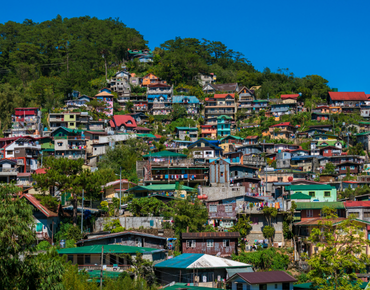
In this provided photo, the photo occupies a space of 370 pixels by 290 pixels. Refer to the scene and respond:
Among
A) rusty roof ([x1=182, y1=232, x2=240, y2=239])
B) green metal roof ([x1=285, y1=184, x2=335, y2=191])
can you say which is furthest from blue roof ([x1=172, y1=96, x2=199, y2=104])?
rusty roof ([x1=182, y1=232, x2=240, y2=239])

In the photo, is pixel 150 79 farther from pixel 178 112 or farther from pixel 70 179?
pixel 70 179

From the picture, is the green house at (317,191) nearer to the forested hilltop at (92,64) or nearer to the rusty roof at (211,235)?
the rusty roof at (211,235)

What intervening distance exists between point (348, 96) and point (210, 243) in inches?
2102

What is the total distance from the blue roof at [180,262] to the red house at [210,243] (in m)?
1.86

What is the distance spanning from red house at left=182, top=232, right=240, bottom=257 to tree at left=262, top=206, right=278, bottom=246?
3.15 metres

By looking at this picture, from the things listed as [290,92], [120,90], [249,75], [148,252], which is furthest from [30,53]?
[148,252]

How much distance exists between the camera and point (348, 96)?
3076 inches

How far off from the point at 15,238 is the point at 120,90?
66.5 meters

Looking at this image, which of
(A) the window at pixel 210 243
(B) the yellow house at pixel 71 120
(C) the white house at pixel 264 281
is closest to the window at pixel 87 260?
(A) the window at pixel 210 243

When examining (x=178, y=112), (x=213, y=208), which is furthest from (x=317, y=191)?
(x=178, y=112)

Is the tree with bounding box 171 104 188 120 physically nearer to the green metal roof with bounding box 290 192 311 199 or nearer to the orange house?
the orange house

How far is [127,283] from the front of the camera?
25016 mm

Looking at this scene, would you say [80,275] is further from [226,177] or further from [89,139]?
[89,139]

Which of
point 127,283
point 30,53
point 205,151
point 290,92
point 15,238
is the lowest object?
point 127,283
